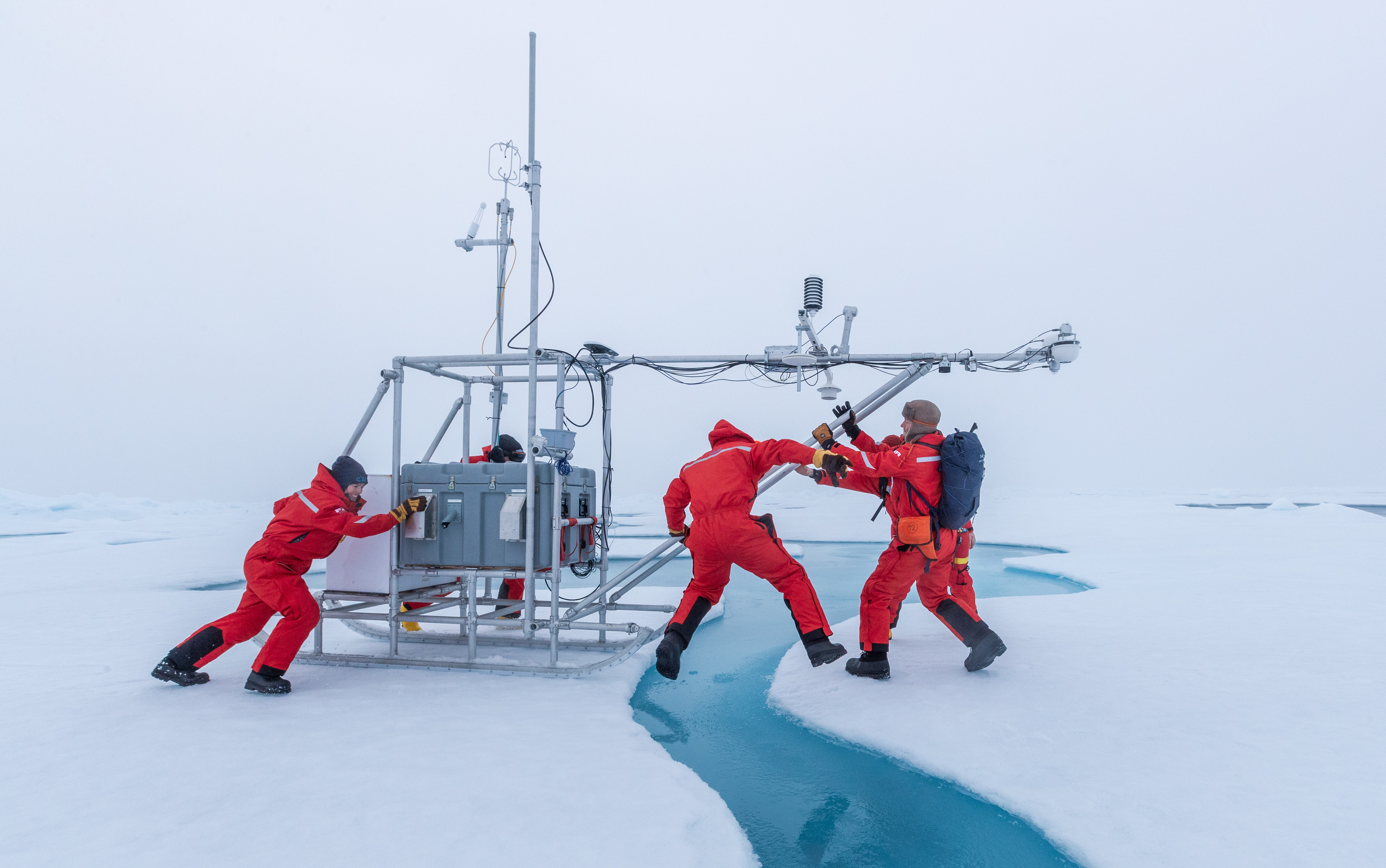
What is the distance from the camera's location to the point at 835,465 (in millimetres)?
4383

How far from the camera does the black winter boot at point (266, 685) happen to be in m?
4.25

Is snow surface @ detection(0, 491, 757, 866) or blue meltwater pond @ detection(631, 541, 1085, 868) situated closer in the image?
snow surface @ detection(0, 491, 757, 866)

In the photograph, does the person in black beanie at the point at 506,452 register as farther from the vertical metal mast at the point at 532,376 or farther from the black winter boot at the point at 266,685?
the black winter boot at the point at 266,685

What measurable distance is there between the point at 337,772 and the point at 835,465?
3.17 m

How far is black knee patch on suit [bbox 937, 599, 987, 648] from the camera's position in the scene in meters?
4.47

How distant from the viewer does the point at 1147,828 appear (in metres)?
2.75

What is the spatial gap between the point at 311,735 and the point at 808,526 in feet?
83.6

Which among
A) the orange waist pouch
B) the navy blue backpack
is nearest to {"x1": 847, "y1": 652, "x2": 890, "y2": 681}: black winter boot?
the orange waist pouch

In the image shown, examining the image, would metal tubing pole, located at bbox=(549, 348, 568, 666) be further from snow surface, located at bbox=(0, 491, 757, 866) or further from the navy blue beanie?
the navy blue beanie

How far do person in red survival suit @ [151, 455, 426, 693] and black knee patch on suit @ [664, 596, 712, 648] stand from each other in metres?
2.15

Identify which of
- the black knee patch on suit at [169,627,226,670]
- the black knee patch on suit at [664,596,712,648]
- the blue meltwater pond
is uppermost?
the black knee patch on suit at [664,596,712,648]

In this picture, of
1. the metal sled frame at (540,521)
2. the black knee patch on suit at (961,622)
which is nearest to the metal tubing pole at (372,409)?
the metal sled frame at (540,521)

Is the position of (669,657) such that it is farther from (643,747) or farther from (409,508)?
(409,508)

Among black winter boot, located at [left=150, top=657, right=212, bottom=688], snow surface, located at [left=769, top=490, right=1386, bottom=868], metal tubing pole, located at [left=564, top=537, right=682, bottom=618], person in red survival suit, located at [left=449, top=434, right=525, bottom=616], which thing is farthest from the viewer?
person in red survival suit, located at [left=449, top=434, right=525, bottom=616]
